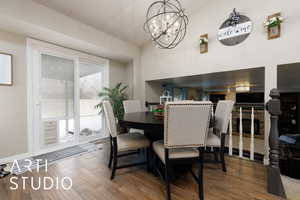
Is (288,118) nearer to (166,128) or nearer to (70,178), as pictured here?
(166,128)

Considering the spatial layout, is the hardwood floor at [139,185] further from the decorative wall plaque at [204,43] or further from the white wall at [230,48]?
the decorative wall plaque at [204,43]

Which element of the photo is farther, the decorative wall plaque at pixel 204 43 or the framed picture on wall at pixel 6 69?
the decorative wall plaque at pixel 204 43

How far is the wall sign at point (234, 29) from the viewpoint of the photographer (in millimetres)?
2449

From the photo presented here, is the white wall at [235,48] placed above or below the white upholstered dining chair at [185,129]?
above

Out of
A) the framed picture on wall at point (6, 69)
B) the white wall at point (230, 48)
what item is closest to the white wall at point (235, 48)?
the white wall at point (230, 48)

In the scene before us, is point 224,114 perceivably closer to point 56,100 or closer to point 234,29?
point 234,29

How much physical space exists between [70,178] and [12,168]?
1100 millimetres

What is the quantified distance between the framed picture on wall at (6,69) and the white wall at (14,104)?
0.05 meters

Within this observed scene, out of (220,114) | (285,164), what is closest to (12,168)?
(220,114)

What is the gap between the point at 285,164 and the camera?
2.05 metres

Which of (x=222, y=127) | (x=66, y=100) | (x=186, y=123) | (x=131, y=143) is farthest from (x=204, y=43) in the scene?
(x=66, y=100)

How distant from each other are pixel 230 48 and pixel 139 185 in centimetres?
284

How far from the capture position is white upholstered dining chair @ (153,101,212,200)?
1269 millimetres

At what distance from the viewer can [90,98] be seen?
3.68 meters
